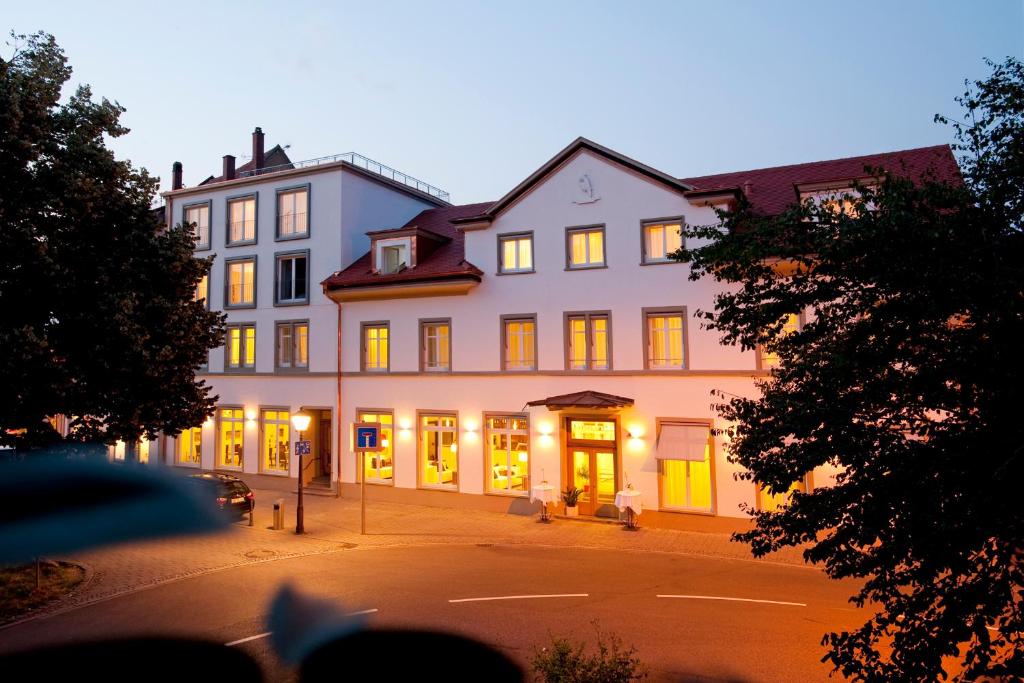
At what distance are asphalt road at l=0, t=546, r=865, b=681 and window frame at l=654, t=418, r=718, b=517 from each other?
2.92 metres

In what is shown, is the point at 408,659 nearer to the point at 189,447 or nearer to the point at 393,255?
the point at 393,255

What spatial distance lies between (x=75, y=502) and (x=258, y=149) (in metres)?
25.7

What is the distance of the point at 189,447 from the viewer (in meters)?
30.3

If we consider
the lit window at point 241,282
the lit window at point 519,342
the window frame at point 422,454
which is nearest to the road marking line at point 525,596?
the lit window at point 519,342

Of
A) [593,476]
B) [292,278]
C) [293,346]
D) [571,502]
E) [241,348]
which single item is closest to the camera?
[571,502]

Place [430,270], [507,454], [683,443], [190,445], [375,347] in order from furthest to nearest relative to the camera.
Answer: [190,445] < [375,347] < [430,270] < [507,454] < [683,443]

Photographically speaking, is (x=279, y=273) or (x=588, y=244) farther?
(x=279, y=273)

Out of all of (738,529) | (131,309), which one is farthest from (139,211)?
(738,529)

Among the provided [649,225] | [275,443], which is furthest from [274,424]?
[649,225]

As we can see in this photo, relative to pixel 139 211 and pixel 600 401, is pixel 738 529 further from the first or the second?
pixel 139 211

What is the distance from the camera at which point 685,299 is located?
20.2 meters

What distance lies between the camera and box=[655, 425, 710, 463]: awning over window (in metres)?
19.4

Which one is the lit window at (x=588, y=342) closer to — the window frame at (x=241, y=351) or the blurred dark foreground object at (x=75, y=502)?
the blurred dark foreground object at (x=75, y=502)

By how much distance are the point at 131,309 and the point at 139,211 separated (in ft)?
8.86
